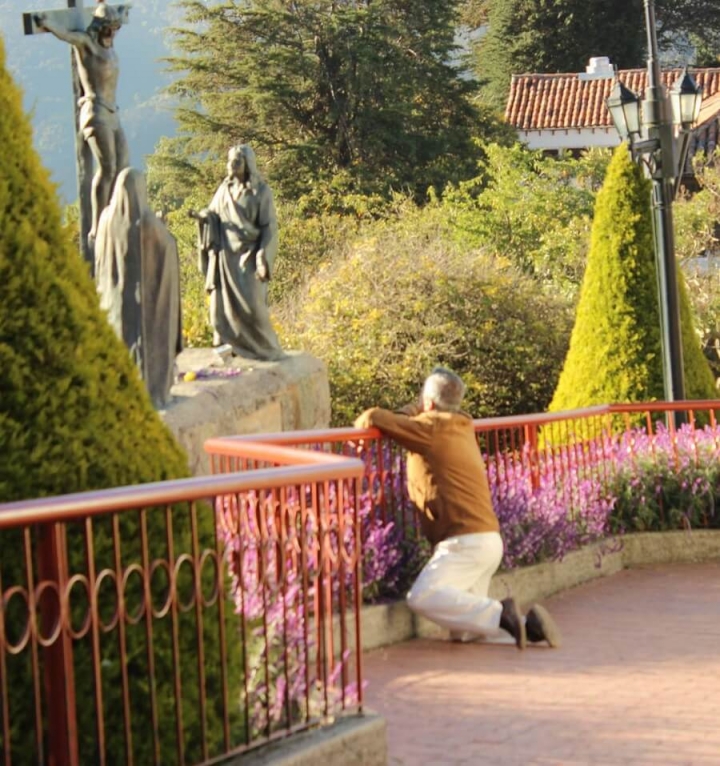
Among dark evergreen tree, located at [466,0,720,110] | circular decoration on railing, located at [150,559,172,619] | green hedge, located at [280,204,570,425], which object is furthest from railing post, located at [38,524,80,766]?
dark evergreen tree, located at [466,0,720,110]

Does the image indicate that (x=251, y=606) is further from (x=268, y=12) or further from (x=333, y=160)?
(x=268, y=12)

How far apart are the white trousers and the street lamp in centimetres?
566

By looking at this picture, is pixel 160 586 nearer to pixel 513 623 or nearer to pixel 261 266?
pixel 513 623

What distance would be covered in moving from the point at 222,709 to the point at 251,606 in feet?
3.03

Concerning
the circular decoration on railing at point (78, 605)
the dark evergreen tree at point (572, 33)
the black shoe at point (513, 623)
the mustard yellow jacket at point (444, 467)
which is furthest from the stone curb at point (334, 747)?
the dark evergreen tree at point (572, 33)

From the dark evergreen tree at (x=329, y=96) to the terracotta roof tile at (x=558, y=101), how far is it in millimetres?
6374

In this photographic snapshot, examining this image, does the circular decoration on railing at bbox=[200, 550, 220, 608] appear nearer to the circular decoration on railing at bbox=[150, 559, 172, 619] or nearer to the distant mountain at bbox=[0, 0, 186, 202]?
the circular decoration on railing at bbox=[150, 559, 172, 619]

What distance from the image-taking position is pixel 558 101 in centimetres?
5194

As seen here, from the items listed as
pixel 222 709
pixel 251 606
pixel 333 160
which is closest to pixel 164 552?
pixel 222 709

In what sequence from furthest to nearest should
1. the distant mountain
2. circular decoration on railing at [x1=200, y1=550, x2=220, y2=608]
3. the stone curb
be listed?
1. the distant mountain
2. the stone curb
3. circular decoration on railing at [x1=200, y1=550, x2=220, y2=608]

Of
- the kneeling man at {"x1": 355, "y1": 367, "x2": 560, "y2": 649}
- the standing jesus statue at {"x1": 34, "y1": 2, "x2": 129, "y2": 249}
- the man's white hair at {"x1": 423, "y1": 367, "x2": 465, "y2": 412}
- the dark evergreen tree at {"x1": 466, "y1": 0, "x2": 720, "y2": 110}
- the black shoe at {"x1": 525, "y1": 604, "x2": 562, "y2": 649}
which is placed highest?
the dark evergreen tree at {"x1": 466, "y1": 0, "x2": 720, "y2": 110}

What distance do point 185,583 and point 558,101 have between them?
161ft

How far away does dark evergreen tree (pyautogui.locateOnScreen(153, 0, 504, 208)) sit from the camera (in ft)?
139

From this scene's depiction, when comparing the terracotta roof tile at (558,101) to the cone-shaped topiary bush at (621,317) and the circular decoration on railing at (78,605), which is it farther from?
the circular decoration on railing at (78,605)
